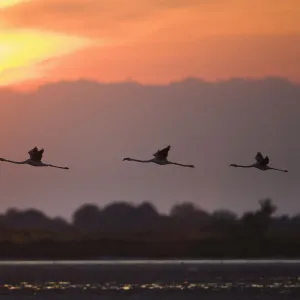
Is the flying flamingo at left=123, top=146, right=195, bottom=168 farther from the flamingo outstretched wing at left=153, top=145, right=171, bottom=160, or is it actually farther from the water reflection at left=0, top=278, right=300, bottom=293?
the water reflection at left=0, top=278, right=300, bottom=293

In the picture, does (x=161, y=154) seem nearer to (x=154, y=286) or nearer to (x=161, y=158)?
(x=161, y=158)

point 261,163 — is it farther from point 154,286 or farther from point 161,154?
point 154,286

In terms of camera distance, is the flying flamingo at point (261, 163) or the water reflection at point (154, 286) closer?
the flying flamingo at point (261, 163)

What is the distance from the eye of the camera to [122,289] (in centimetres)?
12850

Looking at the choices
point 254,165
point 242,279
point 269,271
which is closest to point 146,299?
point 254,165

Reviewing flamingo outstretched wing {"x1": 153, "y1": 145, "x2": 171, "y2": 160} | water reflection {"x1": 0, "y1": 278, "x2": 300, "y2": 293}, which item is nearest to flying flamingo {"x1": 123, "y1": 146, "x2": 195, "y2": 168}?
flamingo outstretched wing {"x1": 153, "y1": 145, "x2": 171, "y2": 160}

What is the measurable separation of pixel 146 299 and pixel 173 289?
1315 cm

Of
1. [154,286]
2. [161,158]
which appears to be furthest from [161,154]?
[154,286]

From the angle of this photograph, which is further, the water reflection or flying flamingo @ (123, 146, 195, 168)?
the water reflection

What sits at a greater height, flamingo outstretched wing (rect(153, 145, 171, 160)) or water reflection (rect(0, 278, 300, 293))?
flamingo outstretched wing (rect(153, 145, 171, 160))

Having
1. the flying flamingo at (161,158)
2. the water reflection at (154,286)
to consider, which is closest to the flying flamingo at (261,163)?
the flying flamingo at (161,158)

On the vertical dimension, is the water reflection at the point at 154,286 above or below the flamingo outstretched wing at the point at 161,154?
below

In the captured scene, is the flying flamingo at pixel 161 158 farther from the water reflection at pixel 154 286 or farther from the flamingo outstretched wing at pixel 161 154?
the water reflection at pixel 154 286

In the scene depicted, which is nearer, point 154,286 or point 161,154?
point 161,154
